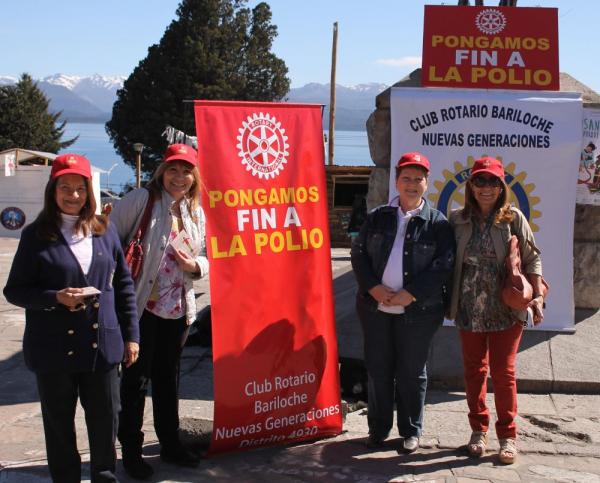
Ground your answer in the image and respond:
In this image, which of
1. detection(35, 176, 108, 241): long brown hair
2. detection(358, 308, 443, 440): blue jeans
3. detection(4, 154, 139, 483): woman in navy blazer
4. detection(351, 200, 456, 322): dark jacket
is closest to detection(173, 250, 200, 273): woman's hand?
detection(4, 154, 139, 483): woman in navy blazer

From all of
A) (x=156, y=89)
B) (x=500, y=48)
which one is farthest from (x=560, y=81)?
(x=156, y=89)

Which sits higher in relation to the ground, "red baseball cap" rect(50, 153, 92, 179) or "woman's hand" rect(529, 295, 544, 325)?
"red baseball cap" rect(50, 153, 92, 179)

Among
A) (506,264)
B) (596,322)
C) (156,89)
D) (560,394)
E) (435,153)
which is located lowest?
(560,394)

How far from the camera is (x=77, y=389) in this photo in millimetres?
3979

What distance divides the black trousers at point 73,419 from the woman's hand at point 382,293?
156cm

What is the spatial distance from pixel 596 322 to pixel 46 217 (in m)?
4.87

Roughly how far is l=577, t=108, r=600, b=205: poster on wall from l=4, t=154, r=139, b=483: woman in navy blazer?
4197 millimetres

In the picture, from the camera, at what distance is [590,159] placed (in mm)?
6801

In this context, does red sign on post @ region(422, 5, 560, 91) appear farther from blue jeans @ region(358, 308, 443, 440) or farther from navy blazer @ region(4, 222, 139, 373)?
navy blazer @ region(4, 222, 139, 373)

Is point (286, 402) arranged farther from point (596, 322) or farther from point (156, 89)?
point (156, 89)

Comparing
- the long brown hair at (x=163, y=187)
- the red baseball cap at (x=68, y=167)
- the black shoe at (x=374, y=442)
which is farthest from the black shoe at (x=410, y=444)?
the red baseball cap at (x=68, y=167)

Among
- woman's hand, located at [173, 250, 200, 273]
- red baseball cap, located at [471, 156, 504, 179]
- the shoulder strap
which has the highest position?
red baseball cap, located at [471, 156, 504, 179]

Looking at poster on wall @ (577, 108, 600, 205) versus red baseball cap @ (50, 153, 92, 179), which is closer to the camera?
red baseball cap @ (50, 153, 92, 179)

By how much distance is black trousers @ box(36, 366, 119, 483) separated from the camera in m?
3.88
